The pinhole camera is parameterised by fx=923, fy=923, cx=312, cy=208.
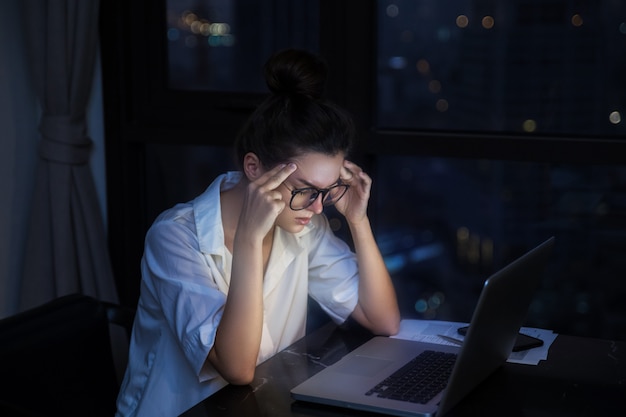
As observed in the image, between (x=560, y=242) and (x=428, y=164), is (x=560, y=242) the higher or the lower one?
the lower one

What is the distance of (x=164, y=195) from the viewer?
9.76 ft

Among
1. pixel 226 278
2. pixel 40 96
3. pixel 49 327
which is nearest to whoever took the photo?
pixel 49 327

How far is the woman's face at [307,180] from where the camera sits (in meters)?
1.88

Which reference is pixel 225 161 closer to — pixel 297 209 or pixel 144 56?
pixel 144 56

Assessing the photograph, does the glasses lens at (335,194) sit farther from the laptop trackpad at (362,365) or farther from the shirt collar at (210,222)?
the laptop trackpad at (362,365)

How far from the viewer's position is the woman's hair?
189 centimetres

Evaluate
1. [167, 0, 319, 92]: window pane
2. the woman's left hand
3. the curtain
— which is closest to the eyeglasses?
the woman's left hand

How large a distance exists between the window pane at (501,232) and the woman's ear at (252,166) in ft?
2.63

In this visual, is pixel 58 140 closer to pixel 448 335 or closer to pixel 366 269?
pixel 366 269

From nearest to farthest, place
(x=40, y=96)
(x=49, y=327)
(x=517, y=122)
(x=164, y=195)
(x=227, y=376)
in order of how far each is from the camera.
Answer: (x=227, y=376)
(x=49, y=327)
(x=517, y=122)
(x=40, y=96)
(x=164, y=195)

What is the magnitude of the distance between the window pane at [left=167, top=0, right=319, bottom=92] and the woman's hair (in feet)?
2.46

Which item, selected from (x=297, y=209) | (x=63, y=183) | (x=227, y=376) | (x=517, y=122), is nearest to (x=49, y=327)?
(x=227, y=376)

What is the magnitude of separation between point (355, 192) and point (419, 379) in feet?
1.73

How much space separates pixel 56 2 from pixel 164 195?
26.9 inches
